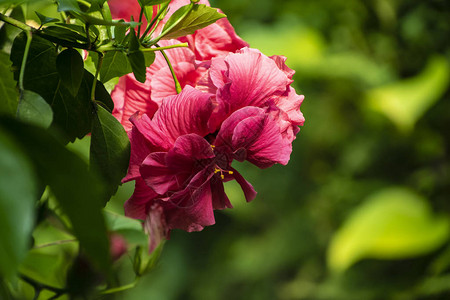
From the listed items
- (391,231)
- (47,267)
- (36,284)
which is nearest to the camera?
(36,284)

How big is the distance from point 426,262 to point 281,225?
64 cm

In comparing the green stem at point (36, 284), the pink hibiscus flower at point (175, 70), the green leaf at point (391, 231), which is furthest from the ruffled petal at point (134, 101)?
the green leaf at point (391, 231)

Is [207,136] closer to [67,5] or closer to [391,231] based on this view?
[67,5]

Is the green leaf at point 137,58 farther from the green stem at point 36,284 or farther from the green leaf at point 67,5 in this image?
the green stem at point 36,284

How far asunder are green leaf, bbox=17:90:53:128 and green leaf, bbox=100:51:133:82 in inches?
3.0

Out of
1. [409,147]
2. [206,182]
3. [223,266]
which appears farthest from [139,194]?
[223,266]

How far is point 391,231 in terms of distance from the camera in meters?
1.29

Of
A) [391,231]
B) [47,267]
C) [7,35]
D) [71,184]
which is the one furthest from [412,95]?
[71,184]

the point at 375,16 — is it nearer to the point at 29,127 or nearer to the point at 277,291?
the point at 277,291

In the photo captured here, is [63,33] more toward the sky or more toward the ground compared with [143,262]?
more toward the sky

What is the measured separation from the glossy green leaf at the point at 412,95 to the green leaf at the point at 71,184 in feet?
3.98

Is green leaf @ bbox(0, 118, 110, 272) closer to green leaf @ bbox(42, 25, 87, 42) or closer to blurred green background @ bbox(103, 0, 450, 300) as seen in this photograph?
green leaf @ bbox(42, 25, 87, 42)

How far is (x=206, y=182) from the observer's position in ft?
0.79

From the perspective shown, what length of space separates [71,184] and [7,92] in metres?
0.12
